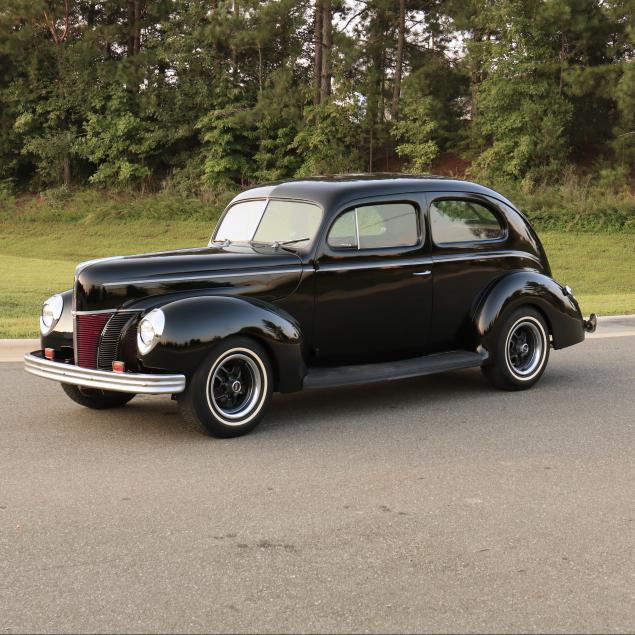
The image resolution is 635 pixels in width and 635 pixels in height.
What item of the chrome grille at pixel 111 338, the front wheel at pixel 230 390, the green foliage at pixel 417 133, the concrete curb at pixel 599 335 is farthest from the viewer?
the green foliage at pixel 417 133

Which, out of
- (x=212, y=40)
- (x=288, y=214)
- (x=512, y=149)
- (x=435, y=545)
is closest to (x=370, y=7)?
(x=212, y=40)

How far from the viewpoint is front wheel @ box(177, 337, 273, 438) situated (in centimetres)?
621

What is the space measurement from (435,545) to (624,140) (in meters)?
34.3

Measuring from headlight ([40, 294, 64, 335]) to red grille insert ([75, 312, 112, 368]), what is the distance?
534mm

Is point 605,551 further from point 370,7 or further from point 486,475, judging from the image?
point 370,7

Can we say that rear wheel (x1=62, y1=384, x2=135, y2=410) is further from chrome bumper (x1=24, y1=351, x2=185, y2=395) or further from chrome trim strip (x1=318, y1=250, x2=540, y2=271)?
chrome trim strip (x1=318, y1=250, x2=540, y2=271)

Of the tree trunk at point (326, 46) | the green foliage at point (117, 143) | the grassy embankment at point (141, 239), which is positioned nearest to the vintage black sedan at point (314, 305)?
the grassy embankment at point (141, 239)

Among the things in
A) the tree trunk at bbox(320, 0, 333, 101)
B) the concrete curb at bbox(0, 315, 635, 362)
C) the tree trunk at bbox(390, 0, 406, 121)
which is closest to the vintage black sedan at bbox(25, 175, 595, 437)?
the concrete curb at bbox(0, 315, 635, 362)

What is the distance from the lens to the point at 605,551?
4379mm

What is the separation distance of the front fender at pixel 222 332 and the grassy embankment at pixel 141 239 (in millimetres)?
6450

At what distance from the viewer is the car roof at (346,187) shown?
726 cm

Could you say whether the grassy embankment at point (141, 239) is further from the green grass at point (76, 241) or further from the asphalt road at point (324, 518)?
the asphalt road at point (324, 518)

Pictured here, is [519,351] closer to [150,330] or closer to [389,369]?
[389,369]

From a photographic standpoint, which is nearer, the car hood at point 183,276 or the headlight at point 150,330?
the headlight at point 150,330
